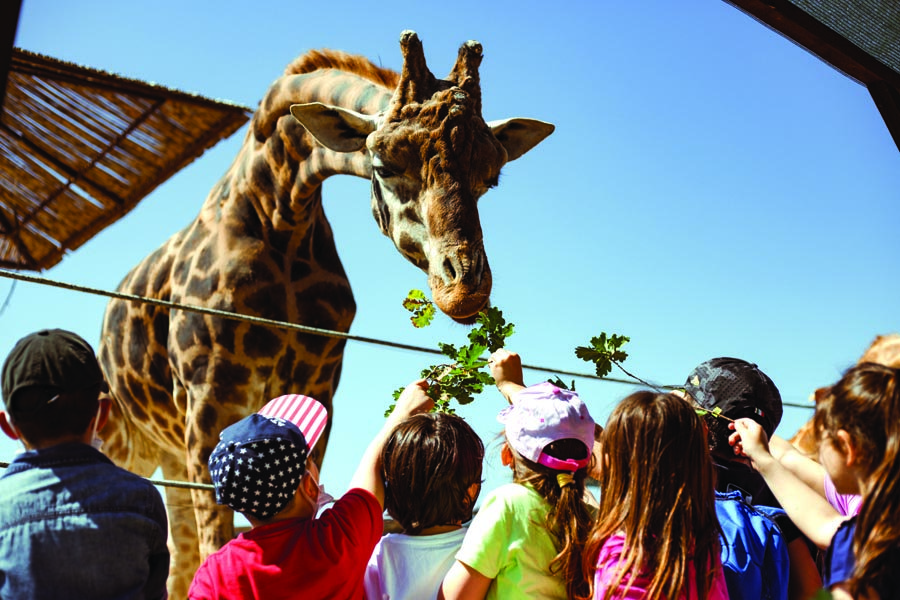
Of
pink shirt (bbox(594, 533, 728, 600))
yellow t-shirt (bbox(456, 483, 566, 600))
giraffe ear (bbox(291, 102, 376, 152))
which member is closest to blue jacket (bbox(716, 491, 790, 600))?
pink shirt (bbox(594, 533, 728, 600))

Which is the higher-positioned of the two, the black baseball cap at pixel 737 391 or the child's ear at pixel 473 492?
the black baseball cap at pixel 737 391

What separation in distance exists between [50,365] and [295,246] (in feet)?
9.64

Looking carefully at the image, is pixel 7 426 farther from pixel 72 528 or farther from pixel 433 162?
pixel 433 162

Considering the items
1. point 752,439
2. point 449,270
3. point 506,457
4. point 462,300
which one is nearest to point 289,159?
point 449,270

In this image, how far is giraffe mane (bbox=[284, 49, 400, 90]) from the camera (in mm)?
4656

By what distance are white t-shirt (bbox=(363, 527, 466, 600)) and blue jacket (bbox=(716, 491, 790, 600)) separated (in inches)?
25.1

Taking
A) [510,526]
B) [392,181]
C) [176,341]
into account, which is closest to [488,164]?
[392,181]

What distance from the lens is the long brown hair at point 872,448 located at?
1668 mm

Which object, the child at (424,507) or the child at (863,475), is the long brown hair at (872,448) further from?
the child at (424,507)

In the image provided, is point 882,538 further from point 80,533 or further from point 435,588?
point 80,533

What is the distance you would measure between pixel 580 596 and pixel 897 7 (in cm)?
211

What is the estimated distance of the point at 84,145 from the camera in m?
5.14

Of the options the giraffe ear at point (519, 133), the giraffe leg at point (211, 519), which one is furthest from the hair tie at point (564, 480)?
the giraffe leg at point (211, 519)

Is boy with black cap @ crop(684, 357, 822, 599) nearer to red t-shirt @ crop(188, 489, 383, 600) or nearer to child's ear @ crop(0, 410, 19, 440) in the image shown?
red t-shirt @ crop(188, 489, 383, 600)
